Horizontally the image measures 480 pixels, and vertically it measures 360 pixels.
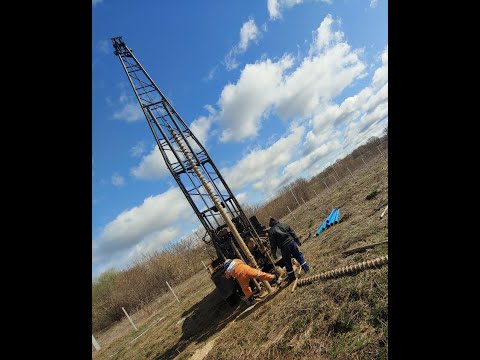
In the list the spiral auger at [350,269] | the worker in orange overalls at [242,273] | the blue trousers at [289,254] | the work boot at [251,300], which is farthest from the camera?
the work boot at [251,300]

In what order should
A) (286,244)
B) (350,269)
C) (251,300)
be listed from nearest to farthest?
(350,269), (286,244), (251,300)

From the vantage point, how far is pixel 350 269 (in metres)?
6.33

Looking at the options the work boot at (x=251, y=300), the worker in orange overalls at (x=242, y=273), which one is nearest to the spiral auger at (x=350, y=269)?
the worker in orange overalls at (x=242, y=273)

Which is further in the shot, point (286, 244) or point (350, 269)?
point (286, 244)

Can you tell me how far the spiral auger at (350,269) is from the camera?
5.88 m

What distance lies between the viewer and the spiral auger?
588 cm

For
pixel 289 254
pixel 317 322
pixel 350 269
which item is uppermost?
pixel 289 254

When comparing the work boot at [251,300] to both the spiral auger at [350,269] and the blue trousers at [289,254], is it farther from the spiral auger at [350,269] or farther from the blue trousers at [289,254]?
the spiral auger at [350,269]

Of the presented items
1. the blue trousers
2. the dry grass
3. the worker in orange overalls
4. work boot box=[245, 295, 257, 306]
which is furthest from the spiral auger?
work boot box=[245, 295, 257, 306]

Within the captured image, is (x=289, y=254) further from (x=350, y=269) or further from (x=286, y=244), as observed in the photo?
(x=350, y=269)

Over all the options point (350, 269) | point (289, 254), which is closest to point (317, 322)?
point (350, 269)

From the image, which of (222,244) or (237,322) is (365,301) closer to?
(237,322)

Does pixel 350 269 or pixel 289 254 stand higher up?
pixel 289 254
